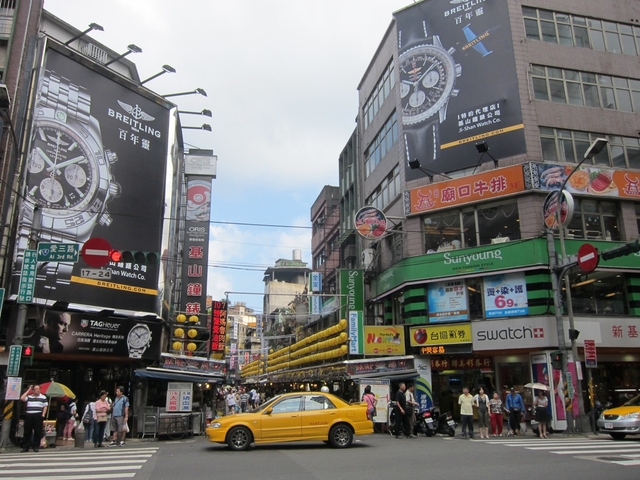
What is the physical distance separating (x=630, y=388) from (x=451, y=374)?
8.10m

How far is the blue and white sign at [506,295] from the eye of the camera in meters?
24.0

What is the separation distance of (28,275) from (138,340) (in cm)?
817

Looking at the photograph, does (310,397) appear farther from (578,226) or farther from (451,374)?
(578,226)

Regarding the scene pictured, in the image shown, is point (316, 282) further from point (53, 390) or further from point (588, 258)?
point (53, 390)

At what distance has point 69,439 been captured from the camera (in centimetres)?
1920

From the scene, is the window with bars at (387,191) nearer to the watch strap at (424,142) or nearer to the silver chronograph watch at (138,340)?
the watch strap at (424,142)

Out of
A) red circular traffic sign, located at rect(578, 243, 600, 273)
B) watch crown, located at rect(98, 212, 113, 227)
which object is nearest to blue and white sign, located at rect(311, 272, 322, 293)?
watch crown, located at rect(98, 212, 113, 227)

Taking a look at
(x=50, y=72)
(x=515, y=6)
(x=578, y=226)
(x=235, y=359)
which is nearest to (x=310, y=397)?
(x=578, y=226)

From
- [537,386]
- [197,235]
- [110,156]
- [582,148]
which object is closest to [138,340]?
[110,156]

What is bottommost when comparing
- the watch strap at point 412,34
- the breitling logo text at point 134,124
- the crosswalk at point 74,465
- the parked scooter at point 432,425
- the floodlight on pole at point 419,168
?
the crosswalk at point 74,465

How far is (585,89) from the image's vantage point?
27.3 metres

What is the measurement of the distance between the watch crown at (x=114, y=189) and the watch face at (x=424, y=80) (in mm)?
15149

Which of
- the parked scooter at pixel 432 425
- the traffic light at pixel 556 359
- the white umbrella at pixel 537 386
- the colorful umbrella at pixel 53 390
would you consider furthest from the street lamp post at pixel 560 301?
the colorful umbrella at pixel 53 390

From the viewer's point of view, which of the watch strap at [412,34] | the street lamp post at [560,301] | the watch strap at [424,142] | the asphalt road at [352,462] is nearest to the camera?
the asphalt road at [352,462]
